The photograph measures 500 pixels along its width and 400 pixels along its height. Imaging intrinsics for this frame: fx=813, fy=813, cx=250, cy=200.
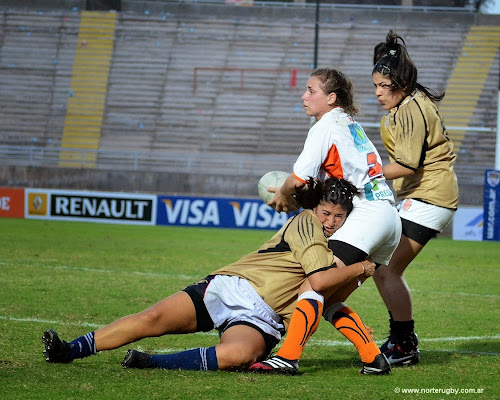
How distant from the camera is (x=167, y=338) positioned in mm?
6031

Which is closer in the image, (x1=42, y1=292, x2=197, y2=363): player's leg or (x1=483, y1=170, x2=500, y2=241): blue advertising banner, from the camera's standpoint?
(x1=42, y1=292, x2=197, y2=363): player's leg

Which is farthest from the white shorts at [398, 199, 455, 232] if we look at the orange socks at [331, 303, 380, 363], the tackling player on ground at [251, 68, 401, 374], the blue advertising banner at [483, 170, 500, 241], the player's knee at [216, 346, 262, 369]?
the blue advertising banner at [483, 170, 500, 241]

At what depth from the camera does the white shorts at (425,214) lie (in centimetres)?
560

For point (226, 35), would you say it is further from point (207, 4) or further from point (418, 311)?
point (418, 311)

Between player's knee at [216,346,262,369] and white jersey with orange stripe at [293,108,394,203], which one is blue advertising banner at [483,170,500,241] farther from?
player's knee at [216,346,262,369]

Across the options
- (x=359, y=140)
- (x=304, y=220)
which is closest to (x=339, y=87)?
(x=359, y=140)

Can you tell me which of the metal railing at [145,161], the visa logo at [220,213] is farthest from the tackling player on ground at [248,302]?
the metal railing at [145,161]

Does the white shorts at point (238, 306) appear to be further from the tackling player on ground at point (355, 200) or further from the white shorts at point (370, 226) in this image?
the white shorts at point (370, 226)

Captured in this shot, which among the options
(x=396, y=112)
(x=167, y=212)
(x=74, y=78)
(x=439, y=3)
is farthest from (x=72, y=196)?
(x=439, y=3)

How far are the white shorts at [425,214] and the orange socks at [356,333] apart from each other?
3.24ft

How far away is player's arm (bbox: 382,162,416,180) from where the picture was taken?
5.32 m

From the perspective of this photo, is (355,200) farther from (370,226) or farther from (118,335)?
(118,335)

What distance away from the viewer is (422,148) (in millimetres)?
5445

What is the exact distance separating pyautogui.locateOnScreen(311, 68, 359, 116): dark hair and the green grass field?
165 cm
